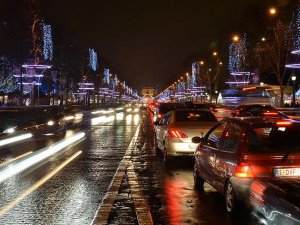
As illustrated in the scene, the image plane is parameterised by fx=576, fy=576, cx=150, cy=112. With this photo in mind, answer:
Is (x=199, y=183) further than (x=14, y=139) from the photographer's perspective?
No

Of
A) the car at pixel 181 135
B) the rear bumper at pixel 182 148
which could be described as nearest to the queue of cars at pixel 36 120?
the car at pixel 181 135

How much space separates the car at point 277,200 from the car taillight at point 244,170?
0.36m

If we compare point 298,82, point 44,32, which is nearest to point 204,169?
point 44,32

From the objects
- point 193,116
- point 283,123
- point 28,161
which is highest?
point 283,123

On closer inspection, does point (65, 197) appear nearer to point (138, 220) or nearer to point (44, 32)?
point (138, 220)

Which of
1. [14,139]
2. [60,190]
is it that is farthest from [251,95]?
[60,190]

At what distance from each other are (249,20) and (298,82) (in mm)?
28266

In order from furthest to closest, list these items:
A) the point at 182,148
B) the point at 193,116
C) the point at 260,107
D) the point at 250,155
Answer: the point at 260,107 → the point at 193,116 → the point at 182,148 → the point at 250,155

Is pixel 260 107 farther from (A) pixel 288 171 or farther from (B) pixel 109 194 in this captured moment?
(A) pixel 288 171

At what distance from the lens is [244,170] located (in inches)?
334

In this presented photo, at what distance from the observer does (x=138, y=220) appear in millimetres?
8531

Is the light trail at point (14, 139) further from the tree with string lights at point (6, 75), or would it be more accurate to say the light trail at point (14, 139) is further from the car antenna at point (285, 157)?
the tree with string lights at point (6, 75)

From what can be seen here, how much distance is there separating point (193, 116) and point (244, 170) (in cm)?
902

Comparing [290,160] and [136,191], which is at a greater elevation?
[290,160]
